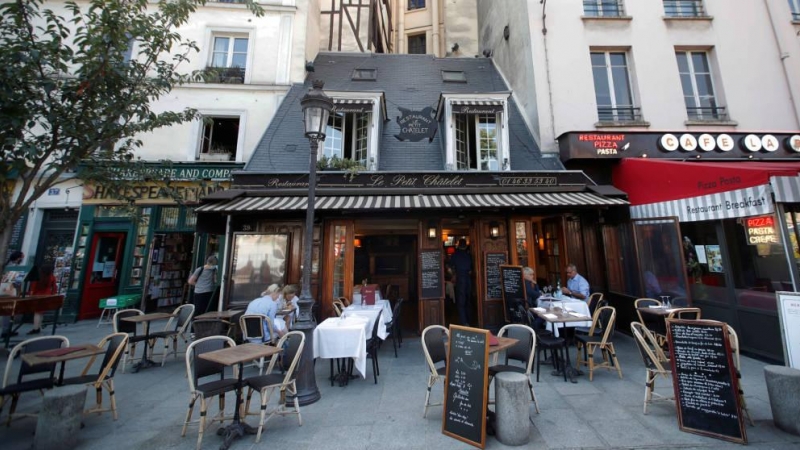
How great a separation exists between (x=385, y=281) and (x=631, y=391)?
Result: 7.42m

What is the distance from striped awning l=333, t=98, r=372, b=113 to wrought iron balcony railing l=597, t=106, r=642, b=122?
6.46 meters

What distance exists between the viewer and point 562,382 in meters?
4.55

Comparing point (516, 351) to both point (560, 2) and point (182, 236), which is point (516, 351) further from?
point (182, 236)

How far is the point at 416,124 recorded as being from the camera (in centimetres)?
890

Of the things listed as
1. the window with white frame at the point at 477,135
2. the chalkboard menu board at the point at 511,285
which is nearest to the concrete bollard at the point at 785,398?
the chalkboard menu board at the point at 511,285

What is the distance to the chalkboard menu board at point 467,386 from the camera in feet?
9.83

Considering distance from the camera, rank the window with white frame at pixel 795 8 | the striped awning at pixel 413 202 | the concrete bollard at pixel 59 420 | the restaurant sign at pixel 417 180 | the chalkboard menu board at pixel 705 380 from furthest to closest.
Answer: the window with white frame at pixel 795 8 < the restaurant sign at pixel 417 180 < the striped awning at pixel 413 202 < the chalkboard menu board at pixel 705 380 < the concrete bollard at pixel 59 420

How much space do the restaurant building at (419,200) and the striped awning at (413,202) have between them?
0.09 ft

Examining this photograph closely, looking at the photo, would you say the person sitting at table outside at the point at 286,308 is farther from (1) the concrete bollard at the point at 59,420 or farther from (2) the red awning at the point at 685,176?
(2) the red awning at the point at 685,176

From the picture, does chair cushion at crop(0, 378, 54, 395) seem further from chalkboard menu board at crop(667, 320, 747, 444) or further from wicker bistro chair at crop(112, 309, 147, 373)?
chalkboard menu board at crop(667, 320, 747, 444)

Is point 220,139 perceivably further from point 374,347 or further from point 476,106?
point 374,347

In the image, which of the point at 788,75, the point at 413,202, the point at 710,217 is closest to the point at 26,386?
the point at 413,202

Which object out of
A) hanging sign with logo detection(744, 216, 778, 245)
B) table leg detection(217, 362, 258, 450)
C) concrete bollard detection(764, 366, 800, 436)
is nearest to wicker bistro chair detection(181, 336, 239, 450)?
table leg detection(217, 362, 258, 450)

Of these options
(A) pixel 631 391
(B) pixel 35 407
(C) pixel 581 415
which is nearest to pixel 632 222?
(A) pixel 631 391
